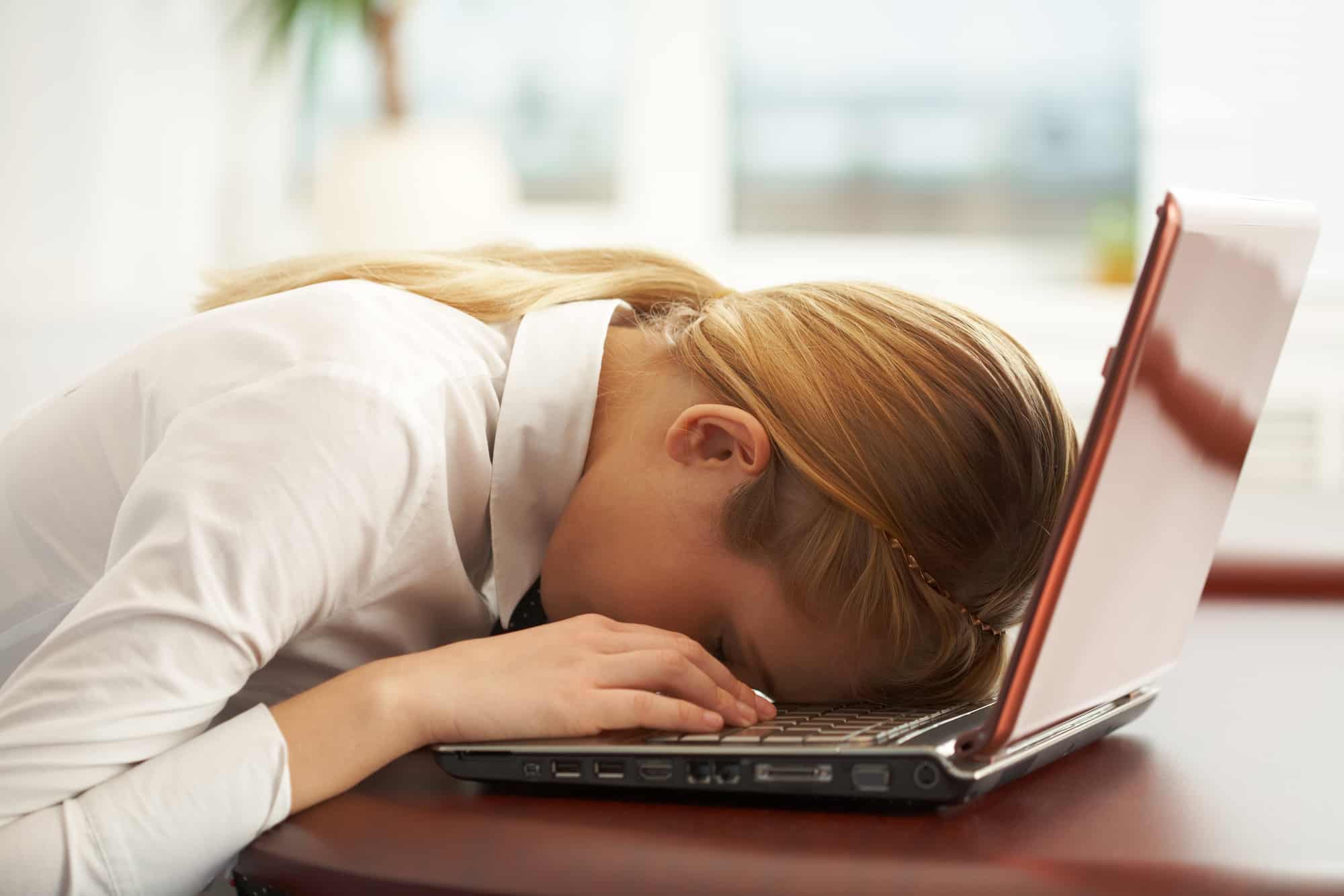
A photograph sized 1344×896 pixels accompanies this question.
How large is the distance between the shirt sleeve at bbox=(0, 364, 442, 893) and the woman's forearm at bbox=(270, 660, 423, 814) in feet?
0.04

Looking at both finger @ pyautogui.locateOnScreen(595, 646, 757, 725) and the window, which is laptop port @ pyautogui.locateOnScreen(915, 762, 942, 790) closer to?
finger @ pyautogui.locateOnScreen(595, 646, 757, 725)

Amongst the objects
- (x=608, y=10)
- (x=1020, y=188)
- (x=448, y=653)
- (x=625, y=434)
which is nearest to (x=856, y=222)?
(x=1020, y=188)

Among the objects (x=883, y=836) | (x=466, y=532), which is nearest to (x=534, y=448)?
(x=466, y=532)

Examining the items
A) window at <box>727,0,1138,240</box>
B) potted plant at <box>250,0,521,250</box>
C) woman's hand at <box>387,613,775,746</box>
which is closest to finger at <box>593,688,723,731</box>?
woman's hand at <box>387,613,775,746</box>

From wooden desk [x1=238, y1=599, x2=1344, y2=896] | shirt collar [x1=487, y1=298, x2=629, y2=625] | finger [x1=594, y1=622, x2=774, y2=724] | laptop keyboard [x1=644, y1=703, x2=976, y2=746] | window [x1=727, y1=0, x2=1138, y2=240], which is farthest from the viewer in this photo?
window [x1=727, y1=0, x2=1138, y2=240]

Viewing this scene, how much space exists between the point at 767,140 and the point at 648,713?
10.5 feet

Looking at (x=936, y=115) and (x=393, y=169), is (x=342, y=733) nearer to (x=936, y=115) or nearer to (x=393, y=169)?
(x=393, y=169)

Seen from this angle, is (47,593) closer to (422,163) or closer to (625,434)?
(625,434)

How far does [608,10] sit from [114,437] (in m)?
3.04

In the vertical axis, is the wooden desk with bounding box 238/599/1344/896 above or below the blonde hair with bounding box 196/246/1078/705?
below

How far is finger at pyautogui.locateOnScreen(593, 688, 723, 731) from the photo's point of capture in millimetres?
740

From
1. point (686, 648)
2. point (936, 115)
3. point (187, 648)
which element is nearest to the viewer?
point (187, 648)

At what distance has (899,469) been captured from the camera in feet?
2.80

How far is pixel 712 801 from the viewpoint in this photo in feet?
2.21
